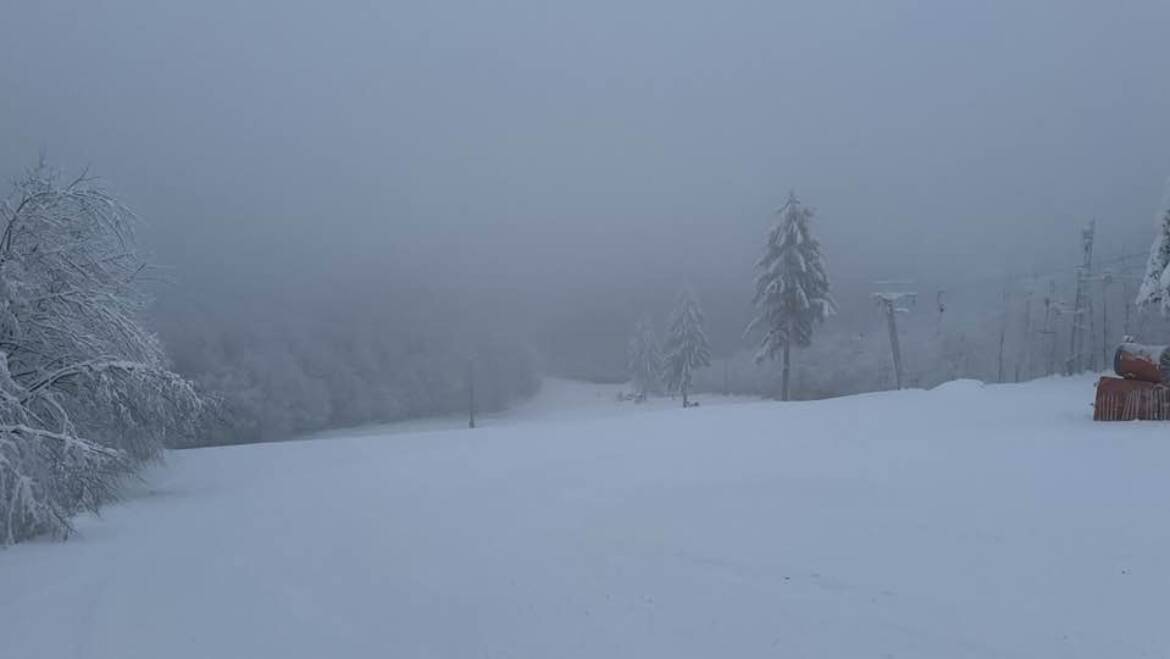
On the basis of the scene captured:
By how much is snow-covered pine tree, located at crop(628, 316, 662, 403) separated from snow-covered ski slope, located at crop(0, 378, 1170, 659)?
5392 cm

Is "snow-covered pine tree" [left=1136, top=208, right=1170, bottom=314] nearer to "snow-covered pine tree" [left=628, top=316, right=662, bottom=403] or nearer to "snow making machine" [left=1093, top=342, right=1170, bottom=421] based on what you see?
"snow making machine" [left=1093, top=342, right=1170, bottom=421]

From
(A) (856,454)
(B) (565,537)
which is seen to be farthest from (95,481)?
(A) (856,454)

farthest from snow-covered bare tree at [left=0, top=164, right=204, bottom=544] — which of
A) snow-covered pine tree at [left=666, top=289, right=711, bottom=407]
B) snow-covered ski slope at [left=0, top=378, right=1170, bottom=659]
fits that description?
snow-covered pine tree at [left=666, top=289, right=711, bottom=407]

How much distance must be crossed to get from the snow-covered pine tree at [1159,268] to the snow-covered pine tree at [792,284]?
14.9m

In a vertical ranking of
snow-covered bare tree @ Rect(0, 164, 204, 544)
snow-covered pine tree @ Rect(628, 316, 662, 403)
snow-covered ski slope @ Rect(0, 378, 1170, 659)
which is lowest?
snow-covered pine tree @ Rect(628, 316, 662, 403)

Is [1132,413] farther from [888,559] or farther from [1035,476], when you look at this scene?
[888,559]

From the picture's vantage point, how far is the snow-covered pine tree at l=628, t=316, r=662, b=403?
244 ft

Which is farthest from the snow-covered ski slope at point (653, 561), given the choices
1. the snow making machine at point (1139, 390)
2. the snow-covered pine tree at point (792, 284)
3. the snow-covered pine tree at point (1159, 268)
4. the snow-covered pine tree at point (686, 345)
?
the snow-covered pine tree at point (686, 345)

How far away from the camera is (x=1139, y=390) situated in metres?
21.6

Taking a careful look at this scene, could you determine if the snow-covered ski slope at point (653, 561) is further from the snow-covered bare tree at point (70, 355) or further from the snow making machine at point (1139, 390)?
the snow making machine at point (1139, 390)

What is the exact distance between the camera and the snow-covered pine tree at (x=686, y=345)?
5934cm

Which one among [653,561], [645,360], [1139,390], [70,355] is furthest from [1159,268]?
[645,360]

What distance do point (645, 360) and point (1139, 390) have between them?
54.2m

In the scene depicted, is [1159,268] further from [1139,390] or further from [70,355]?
[70,355]
